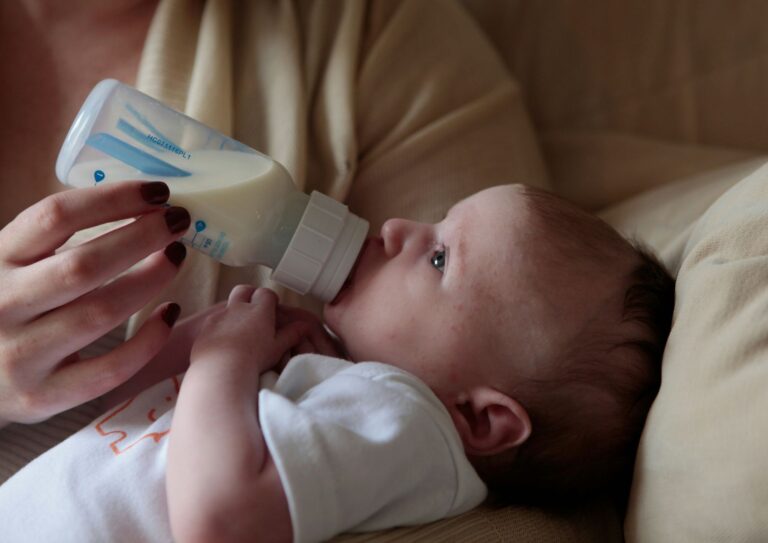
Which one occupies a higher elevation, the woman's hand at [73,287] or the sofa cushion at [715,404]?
→ the woman's hand at [73,287]

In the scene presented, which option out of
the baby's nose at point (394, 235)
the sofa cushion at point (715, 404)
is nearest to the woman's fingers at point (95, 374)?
the baby's nose at point (394, 235)

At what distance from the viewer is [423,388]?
2.80 feet

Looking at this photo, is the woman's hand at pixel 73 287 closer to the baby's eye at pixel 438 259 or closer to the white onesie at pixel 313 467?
the white onesie at pixel 313 467

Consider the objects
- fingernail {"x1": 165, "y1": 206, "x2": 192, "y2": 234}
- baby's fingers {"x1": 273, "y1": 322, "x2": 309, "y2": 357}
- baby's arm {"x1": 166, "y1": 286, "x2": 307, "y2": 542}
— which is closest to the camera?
baby's arm {"x1": 166, "y1": 286, "x2": 307, "y2": 542}

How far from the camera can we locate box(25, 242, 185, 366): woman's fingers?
0.80 meters

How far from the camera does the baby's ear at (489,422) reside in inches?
34.6

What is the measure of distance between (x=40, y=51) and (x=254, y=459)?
29.5 inches

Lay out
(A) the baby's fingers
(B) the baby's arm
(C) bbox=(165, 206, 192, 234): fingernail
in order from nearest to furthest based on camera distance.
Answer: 1. (B) the baby's arm
2. (C) bbox=(165, 206, 192, 234): fingernail
3. (A) the baby's fingers

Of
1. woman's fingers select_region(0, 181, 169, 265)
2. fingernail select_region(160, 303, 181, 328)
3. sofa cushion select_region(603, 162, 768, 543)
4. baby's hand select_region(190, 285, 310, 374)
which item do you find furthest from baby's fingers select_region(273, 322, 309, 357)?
sofa cushion select_region(603, 162, 768, 543)

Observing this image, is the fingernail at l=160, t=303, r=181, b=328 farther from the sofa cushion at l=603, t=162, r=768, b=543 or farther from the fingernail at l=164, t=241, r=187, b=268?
the sofa cushion at l=603, t=162, r=768, b=543

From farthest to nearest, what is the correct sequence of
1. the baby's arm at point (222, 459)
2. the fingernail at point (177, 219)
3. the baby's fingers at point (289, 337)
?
the baby's fingers at point (289, 337), the fingernail at point (177, 219), the baby's arm at point (222, 459)

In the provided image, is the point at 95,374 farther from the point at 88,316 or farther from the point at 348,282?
the point at 348,282

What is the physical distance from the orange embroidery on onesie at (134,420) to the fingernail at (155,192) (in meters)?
0.23

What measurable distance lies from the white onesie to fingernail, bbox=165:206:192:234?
17cm
